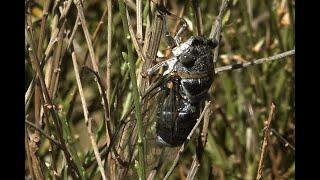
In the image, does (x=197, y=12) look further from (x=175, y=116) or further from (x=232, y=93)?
(x=232, y=93)

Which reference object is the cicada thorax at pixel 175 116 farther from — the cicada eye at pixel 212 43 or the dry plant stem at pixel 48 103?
the dry plant stem at pixel 48 103

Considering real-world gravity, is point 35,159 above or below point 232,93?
below

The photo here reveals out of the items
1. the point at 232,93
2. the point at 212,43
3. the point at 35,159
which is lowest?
the point at 35,159

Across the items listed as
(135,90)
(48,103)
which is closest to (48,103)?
(48,103)

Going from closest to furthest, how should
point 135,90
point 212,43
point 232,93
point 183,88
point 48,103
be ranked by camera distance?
point 135,90, point 48,103, point 212,43, point 183,88, point 232,93

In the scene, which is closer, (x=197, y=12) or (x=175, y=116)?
(x=197, y=12)
